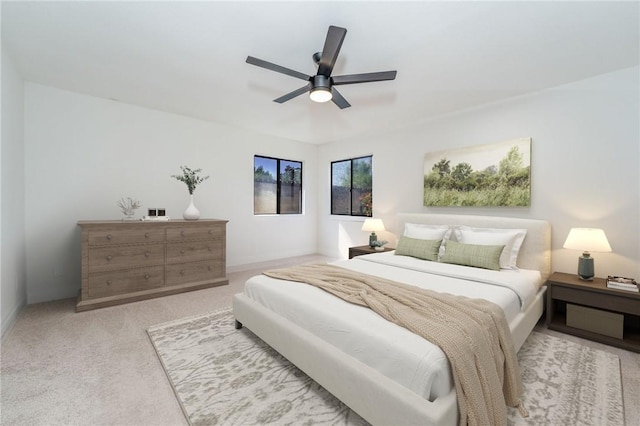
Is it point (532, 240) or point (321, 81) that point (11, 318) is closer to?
point (321, 81)

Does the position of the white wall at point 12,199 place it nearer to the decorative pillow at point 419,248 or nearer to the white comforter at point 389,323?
the white comforter at point 389,323

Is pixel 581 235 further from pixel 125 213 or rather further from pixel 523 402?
pixel 125 213

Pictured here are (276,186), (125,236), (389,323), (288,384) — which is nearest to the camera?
(389,323)

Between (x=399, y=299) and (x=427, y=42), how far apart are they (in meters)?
2.16

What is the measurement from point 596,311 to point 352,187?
4.03m

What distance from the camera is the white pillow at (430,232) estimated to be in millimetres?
3594

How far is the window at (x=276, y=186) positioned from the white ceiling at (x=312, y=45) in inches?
80.2

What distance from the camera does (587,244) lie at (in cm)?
263

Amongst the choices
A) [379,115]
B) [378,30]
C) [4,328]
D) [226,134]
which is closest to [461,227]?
[379,115]

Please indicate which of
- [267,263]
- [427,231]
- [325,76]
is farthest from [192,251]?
[427,231]

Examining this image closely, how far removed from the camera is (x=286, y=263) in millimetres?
5430

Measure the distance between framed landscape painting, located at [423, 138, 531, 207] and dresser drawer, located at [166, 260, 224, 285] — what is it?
3.42 meters

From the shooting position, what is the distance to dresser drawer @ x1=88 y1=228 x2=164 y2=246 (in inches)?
125

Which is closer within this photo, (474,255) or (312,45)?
(312,45)
